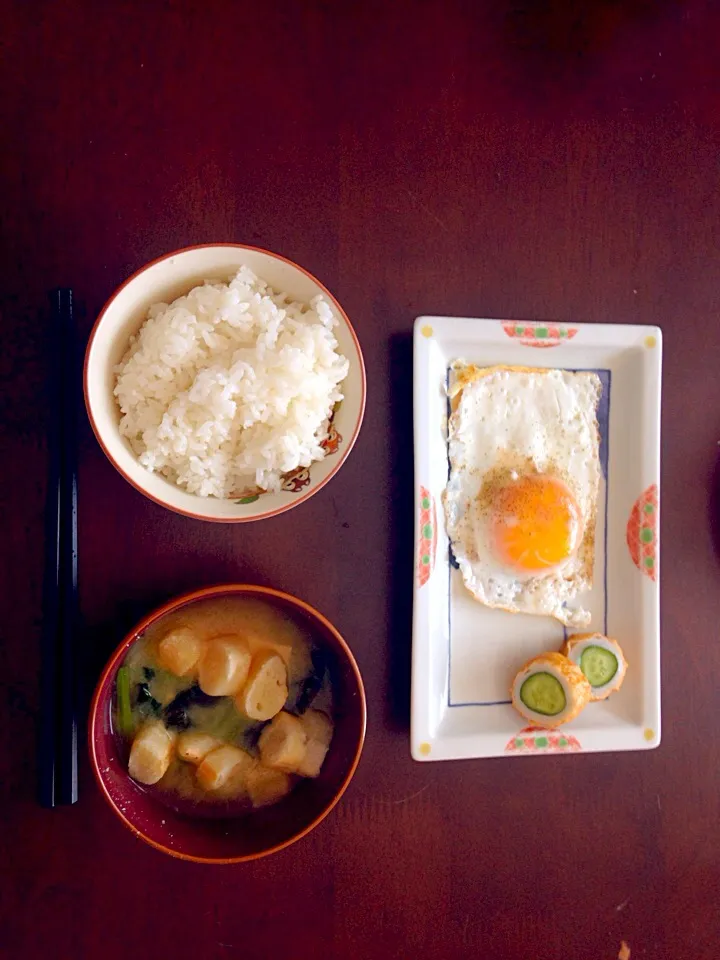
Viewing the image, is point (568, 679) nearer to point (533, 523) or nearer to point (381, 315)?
point (533, 523)

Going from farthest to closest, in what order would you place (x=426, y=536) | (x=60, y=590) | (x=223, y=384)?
1. (x=426, y=536)
2. (x=60, y=590)
3. (x=223, y=384)

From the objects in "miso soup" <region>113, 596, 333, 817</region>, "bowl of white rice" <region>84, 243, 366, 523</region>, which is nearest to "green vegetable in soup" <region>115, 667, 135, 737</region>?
"miso soup" <region>113, 596, 333, 817</region>

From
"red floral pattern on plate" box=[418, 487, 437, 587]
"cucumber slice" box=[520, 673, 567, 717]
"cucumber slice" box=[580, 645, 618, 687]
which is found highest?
"red floral pattern on plate" box=[418, 487, 437, 587]

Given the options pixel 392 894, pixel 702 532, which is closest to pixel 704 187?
pixel 702 532

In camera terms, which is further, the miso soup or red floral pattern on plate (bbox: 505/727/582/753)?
red floral pattern on plate (bbox: 505/727/582/753)

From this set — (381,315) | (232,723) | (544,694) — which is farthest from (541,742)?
(381,315)

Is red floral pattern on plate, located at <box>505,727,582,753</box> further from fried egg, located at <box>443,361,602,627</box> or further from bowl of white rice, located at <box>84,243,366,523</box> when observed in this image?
bowl of white rice, located at <box>84,243,366,523</box>

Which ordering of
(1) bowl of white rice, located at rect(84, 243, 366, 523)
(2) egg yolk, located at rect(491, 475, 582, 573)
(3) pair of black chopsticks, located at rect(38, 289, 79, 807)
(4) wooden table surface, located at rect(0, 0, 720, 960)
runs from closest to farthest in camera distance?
1. (1) bowl of white rice, located at rect(84, 243, 366, 523)
2. (3) pair of black chopsticks, located at rect(38, 289, 79, 807)
3. (4) wooden table surface, located at rect(0, 0, 720, 960)
4. (2) egg yolk, located at rect(491, 475, 582, 573)
